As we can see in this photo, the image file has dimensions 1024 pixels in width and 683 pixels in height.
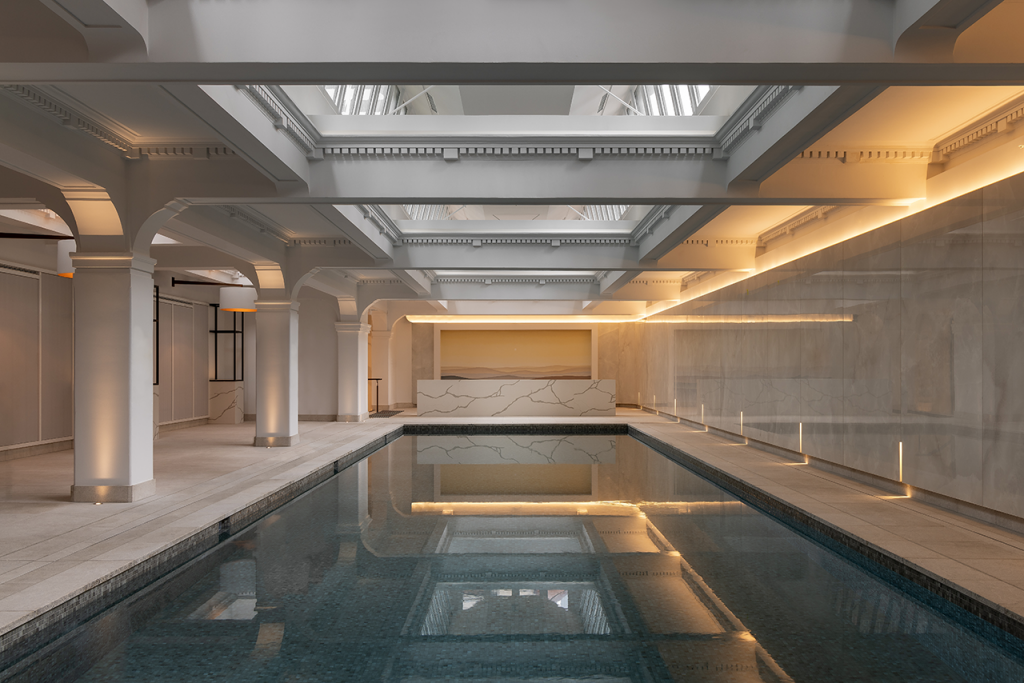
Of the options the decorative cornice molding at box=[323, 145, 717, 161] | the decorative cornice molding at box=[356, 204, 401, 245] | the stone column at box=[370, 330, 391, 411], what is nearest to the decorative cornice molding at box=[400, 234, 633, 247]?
the decorative cornice molding at box=[356, 204, 401, 245]

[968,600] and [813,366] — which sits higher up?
[813,366]

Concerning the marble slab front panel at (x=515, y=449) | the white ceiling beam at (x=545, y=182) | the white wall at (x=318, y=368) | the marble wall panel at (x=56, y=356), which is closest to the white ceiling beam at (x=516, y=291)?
the white wall at (x=318, y=368)

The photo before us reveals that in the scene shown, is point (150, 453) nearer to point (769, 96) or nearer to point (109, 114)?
point (109, 114)

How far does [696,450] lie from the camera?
38.8 ft

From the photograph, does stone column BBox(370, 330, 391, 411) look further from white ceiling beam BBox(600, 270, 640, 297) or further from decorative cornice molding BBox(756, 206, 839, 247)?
decorative cornice molding BBox(756, 206, 839, 247)

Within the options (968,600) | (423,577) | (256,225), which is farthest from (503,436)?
(968,600)

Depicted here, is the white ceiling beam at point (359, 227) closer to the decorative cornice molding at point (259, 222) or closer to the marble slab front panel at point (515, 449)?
the decorative cornice molding at point (259, 222)

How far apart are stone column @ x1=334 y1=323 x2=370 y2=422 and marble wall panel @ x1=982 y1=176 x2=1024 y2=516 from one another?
1407cm

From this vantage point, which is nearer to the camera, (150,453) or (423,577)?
(423,577)

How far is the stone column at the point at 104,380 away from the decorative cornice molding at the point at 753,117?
616 cm

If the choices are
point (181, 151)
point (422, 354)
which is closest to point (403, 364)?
point (422, 354)

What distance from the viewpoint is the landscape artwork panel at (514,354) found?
26922 millimetres

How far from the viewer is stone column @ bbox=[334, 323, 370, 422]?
1777cm

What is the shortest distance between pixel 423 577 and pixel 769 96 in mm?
4708
